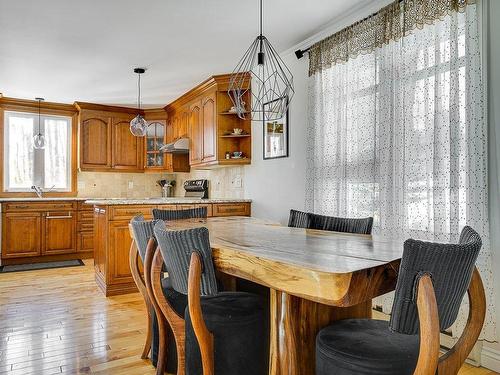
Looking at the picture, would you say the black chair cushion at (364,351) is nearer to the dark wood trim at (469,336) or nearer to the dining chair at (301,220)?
the dark wood trim at (469,336)

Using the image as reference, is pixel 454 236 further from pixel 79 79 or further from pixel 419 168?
pixel 79 79

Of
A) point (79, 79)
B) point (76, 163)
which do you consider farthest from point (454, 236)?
point (76, 163)

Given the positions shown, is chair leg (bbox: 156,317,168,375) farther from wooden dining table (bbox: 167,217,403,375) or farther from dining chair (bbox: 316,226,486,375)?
dining chair (bbox: 316,226,486,375)

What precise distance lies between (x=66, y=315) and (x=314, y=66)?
3.02 metres

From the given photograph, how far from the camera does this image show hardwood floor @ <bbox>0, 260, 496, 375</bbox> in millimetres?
2145

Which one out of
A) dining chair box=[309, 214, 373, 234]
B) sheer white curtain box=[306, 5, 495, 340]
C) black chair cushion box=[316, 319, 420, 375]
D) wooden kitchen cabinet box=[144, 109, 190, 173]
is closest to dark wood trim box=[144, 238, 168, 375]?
black chair cushion box=[316, 319, 420, 375]

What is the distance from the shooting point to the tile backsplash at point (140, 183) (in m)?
5.21

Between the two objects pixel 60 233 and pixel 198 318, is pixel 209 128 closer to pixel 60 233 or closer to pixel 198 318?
pixel 60 233

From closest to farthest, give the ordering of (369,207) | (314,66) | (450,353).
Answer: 1. (450,353)
2. (369,207)
3. (314,66)

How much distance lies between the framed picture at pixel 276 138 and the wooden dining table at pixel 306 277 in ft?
7.23

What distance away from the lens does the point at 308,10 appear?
9.66 ft

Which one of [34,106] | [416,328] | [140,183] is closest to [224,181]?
[140,183]

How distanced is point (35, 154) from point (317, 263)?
5.98m

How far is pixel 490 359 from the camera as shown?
2.14m
